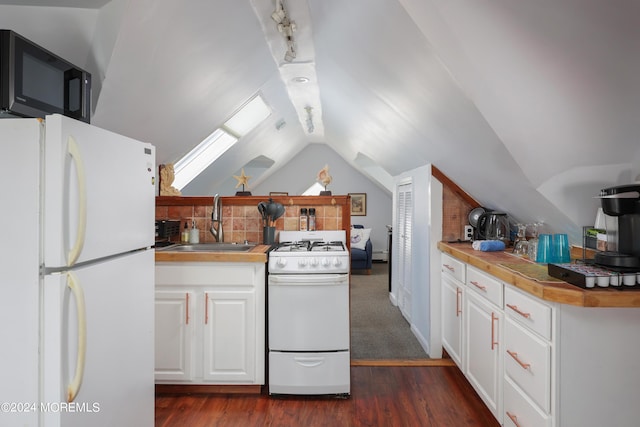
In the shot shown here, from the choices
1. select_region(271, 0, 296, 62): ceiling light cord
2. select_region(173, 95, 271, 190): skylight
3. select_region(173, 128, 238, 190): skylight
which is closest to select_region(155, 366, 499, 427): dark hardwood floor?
select_region(271, 0, 296, 62): ceiling light cord

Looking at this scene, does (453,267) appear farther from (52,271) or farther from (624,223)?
(52,271)

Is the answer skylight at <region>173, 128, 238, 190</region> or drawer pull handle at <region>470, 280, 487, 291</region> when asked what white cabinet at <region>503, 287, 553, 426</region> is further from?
skylight at <region>173, 128, 238, 190</region>

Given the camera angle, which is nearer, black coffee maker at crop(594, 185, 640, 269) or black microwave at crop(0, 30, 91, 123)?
black microwave at crop(0, 30, 91, 123)

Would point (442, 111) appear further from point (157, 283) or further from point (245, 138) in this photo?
point (245, 138)

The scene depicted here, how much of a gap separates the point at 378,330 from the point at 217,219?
193cm

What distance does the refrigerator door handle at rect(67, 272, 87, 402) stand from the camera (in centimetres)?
120

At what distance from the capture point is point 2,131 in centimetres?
115

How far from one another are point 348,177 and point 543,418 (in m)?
6.78

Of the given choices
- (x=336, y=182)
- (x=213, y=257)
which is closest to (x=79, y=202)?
(x=213, y=257)

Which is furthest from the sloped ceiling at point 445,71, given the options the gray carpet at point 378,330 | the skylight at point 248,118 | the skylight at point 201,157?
the skylight at point 201,157

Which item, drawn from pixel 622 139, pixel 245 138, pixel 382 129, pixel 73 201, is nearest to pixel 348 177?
pixel 245 138

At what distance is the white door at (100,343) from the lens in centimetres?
117

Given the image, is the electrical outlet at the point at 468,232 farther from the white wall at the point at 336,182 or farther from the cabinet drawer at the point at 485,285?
the white wall at the point at 336,182

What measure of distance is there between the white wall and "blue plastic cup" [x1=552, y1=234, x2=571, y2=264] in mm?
5961
